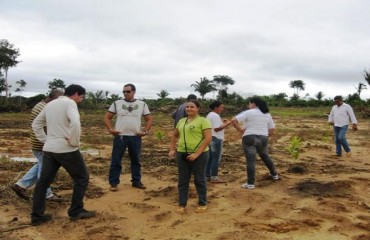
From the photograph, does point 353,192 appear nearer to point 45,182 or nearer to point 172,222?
point 172,222

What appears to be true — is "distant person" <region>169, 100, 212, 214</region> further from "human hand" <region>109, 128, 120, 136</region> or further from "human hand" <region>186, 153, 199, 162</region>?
"human hand" <region>109, 128, 120, 136</region>

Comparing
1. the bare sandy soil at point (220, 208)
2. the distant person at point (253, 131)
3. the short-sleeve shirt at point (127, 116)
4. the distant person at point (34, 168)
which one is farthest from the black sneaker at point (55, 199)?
the distant person at point (253, 131)

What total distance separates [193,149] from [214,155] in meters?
1.74

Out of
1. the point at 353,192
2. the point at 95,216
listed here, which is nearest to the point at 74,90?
the point at 95,216

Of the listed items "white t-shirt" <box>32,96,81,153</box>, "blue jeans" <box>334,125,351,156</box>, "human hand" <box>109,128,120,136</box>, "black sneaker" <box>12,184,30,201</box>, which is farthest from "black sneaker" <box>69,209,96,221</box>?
"blue jeans" <box>334,125,351,156</box>

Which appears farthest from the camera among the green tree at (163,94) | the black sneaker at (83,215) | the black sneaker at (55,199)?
the green tree at (163,94)

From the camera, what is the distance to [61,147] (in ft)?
14.4

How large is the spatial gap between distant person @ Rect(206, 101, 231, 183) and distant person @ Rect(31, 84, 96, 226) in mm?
2477

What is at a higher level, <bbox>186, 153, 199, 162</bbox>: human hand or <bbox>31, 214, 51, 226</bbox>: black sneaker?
<bbox>186, 153, 199, 162</bbox>: human hand

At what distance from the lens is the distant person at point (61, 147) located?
439cm

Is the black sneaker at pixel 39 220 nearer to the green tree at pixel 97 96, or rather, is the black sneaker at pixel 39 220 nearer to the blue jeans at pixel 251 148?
the blue jeans at pixel 251 148

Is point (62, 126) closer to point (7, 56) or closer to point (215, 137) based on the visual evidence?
point (215, 137)

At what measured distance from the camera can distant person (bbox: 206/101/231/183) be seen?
6.32m

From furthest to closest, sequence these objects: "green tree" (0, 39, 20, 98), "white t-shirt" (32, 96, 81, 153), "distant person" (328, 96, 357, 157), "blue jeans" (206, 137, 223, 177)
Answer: "green tree" (0, 39, 20, 98)
"distant person" (328, 96, 357, 157)
"blue jeans" (206, 137, 223, 177)
"white t-shirt" (32, 96, 81, 153)
